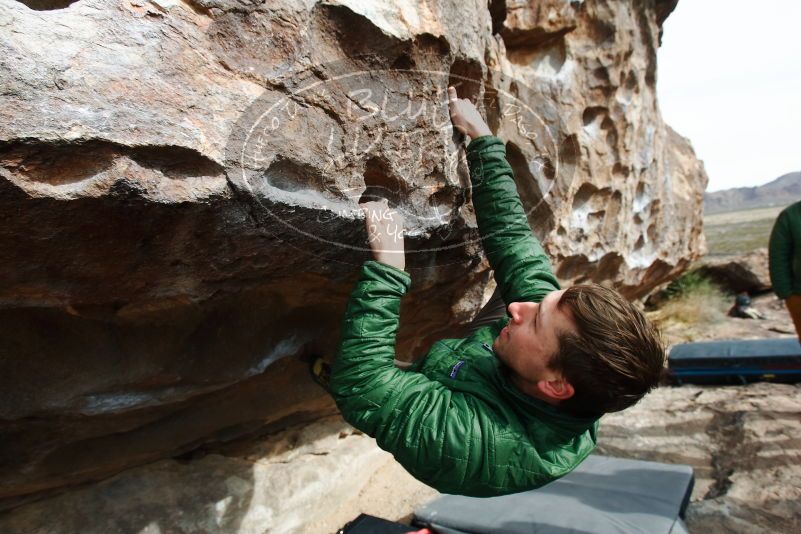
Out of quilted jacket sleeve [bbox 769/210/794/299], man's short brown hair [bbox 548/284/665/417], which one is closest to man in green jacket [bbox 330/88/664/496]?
man's short brown hair [bbox 548/284/665/417]

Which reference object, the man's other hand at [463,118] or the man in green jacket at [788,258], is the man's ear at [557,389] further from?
the man in green jacket at [788,258]

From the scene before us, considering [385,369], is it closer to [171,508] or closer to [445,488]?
[445,488]

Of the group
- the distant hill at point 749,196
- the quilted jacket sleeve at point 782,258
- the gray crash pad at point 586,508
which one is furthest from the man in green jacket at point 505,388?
the distant hill at point 749,196

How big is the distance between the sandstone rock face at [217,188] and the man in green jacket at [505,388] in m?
0.36

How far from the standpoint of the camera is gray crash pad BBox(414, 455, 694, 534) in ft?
7.92

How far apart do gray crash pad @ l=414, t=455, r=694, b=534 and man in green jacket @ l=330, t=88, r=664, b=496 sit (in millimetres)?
1345

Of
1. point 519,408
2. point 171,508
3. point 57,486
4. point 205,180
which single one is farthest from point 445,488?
point 57,486

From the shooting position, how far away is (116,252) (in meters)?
1.26

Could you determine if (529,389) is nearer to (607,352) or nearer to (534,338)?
(534,338)

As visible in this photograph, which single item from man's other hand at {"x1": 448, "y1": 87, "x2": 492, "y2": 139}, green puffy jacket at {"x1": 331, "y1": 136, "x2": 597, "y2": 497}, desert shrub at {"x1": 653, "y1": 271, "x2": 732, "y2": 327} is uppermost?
man's other hand at {"x1": 448, "y1": 87, "x2": 492, "y2": 139}

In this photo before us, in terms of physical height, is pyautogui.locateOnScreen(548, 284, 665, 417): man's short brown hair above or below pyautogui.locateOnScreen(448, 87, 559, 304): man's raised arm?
below

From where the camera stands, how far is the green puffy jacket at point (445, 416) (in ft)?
3.97

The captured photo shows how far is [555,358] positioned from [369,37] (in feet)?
3.26

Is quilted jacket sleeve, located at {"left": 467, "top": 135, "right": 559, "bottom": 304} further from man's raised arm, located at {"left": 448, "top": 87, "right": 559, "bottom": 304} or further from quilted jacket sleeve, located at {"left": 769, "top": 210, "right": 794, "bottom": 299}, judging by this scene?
quilted jacket sleeve, located at {"left": 769, "top": 210, "right": 794, "bottom": 299}
